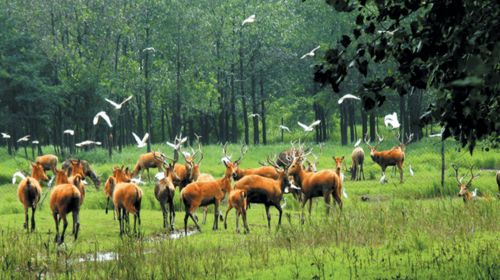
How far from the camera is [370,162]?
141 feet

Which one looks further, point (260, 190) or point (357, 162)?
point (357, 162)

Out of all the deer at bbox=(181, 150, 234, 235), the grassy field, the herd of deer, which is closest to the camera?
the grassy field

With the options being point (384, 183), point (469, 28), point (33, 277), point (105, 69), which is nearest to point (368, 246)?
point (33, 277)

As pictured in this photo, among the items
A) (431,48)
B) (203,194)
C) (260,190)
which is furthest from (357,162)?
(431,48)

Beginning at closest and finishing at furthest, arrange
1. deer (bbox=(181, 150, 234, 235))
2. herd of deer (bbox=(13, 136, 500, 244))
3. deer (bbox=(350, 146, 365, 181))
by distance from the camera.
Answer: herd of deer (bbox=(13, 136, 500, 244)), deer (bbox=(181, 150, 234, 235)), deer (bbox=(350, 146, 365, 181))

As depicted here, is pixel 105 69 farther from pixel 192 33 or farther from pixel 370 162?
pixel 370 162

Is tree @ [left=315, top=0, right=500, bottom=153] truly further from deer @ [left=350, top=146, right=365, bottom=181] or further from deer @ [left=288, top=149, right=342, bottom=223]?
deer @ [left=350, top=146, right=365, bottom=181]

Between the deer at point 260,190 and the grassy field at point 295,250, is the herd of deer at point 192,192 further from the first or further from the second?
the grassy field at point 295,250

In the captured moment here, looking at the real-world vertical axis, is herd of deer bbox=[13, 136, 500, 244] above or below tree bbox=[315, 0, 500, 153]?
below

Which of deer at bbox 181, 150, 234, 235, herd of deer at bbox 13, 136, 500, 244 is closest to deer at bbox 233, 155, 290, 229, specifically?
herd of deer at bbox 13, 136, 500, 244

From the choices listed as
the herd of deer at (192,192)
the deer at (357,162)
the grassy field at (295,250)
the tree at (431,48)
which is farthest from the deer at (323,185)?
the tree at (431,48)

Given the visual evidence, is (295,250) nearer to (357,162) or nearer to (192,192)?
(192,192)

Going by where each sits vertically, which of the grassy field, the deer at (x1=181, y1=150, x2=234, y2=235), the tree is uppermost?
the tree

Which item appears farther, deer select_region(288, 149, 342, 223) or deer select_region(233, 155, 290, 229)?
deer select_region(288, 149, 342, 223)
